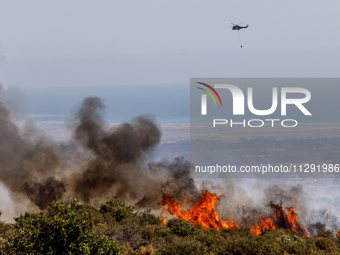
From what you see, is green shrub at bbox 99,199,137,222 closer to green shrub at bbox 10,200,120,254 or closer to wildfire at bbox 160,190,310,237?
wildfire at bbox 160,190,310,237

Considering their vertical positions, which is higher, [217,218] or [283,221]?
[217,218]

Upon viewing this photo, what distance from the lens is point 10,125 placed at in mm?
98750

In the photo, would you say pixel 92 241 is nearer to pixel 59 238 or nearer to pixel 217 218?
pixel 59 238

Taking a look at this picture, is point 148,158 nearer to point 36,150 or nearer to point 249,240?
point 36,150

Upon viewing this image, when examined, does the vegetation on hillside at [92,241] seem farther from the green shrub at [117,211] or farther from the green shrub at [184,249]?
the green shrub at [117,211]

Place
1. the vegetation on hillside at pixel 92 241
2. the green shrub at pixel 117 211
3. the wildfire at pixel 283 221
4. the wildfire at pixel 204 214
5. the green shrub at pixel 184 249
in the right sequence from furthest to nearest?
the wildfire at pixel 204 214
the wildfire at pixel 283 221
the green shrub at pixel 117 211
the green shrub at pixel 184 249
the vegetation on hillside at pixel 92 241

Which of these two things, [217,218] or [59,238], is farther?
[217,218]

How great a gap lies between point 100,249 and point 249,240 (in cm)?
1225

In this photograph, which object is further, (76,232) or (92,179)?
(92,179)

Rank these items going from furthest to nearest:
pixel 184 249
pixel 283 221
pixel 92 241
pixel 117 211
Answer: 1. pixel 283 221
2. pixel 117 211
3. pixel 184 249
4. pixel 92 241


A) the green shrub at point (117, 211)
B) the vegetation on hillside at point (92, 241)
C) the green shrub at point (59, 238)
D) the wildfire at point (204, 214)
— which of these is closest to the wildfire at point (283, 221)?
the wildfire at point (204, 214)

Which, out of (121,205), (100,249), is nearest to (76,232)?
(100,249)

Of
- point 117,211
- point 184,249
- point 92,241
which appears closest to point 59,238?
point 92,241

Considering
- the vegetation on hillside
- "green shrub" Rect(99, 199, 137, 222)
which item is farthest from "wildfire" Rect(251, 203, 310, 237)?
the vegetation on hillside
